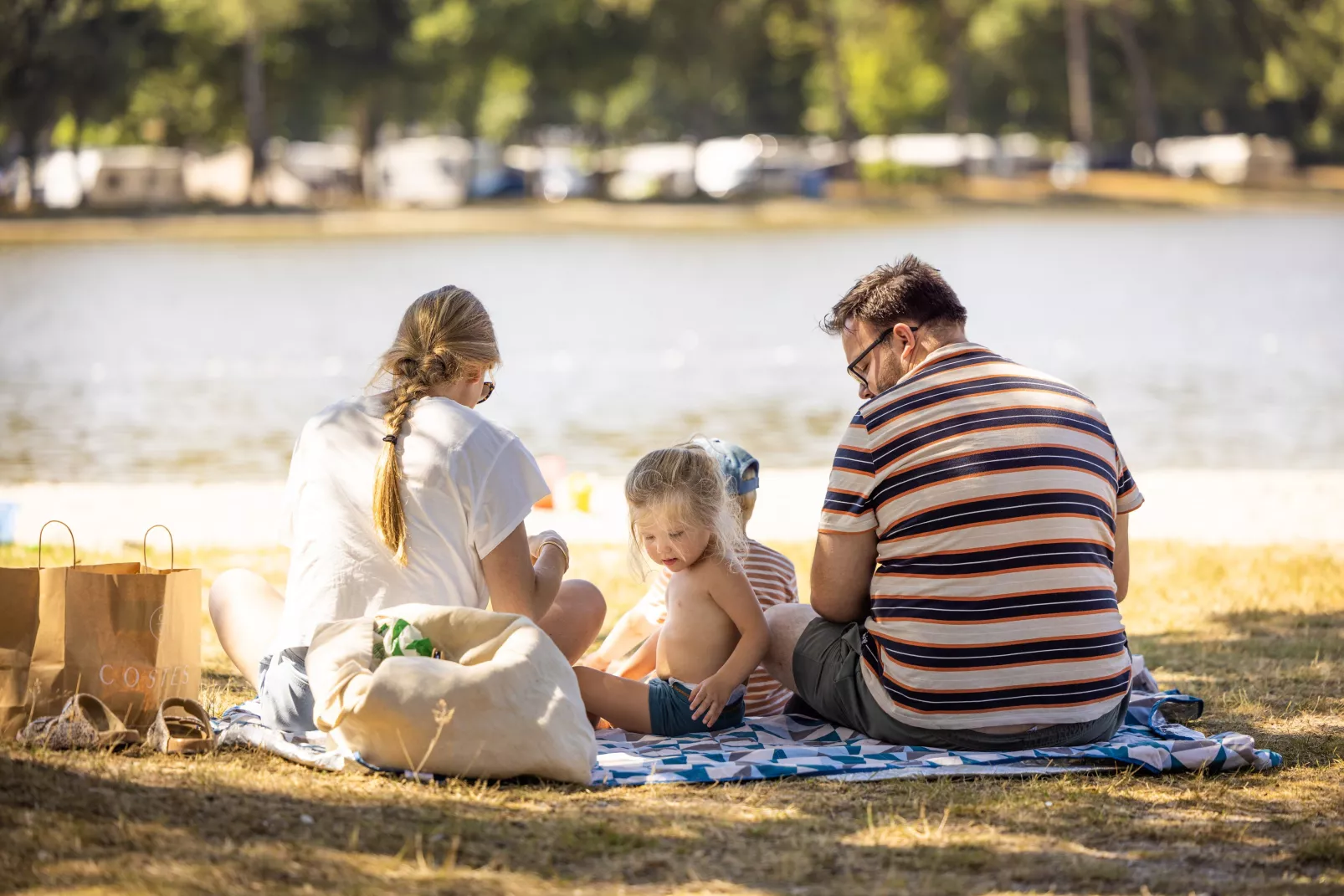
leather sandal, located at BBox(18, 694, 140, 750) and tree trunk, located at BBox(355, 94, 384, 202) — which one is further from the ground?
tree trunk, located at BBox(355, 94, 384, 202)

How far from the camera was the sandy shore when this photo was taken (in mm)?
7918

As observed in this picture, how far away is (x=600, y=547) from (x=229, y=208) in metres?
50.2

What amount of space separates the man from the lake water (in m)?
8.37

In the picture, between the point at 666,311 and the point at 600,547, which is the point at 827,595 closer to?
the point at 600,547

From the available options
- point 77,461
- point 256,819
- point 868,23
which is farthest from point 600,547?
point 868,23

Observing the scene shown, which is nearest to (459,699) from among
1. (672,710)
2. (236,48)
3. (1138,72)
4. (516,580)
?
(516,580)

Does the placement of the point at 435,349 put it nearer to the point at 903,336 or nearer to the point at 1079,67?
the point at 903,336

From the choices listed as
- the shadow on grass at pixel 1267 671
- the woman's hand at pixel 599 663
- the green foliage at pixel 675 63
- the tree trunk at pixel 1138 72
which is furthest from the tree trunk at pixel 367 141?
the woman's hand at pixel 599 663

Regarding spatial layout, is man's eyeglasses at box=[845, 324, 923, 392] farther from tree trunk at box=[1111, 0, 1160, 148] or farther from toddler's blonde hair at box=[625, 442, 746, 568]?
tree trunk at box=[1111, 0, 1160, 148]

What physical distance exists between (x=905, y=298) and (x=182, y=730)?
1.94m

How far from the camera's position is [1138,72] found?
6347cm

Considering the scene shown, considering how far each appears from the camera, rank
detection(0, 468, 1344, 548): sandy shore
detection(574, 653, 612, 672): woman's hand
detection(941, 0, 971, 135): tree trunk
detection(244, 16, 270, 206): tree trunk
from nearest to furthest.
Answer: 1. detection(574, 653, 612, 672): woman's hand
2. detection(0, 468, 1344, 548): sandy shore
3. detection(244, 16, 270, 206): tree trunk
4. detection(941, 0, 971, 135): tree trunk

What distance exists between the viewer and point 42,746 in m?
3.58

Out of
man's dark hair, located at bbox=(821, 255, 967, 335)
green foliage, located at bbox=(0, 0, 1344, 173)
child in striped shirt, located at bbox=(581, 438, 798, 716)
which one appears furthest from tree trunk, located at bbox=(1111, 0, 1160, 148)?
man's dark hair, located at bbox=(821, 255, 967, 335)
